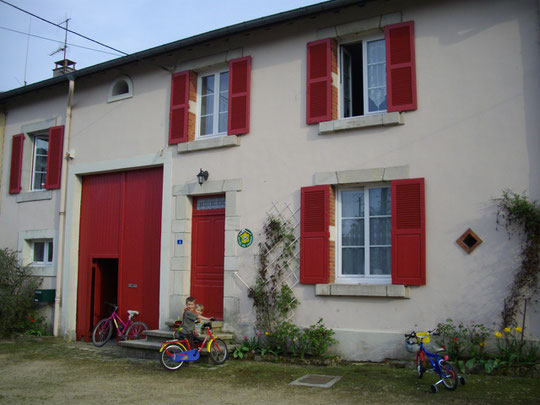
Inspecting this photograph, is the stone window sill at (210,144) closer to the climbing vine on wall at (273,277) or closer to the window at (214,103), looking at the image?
the window at (214,103)

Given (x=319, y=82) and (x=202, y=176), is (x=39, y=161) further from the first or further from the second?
(x=319, y=82)

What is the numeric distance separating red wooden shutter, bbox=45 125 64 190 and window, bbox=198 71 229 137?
3704 millimetres

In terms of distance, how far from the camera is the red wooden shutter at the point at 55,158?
1207cm

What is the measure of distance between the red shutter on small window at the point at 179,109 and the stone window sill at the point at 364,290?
3.92 meters

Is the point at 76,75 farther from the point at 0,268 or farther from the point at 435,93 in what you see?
the point at 435,93

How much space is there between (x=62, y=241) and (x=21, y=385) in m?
4.71

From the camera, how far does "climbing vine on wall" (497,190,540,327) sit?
6.98 m

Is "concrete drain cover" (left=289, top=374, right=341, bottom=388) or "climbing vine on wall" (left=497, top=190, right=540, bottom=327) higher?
"climbing vine on wall" (left=497, top=190, right=540, bottom=327)

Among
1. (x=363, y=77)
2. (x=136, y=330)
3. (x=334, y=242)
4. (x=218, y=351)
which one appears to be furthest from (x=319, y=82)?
(x=136, y=330)

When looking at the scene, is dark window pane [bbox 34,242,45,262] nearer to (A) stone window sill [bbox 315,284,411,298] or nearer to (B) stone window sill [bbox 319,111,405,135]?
(A) stone window sill [bbox 315,284,411,298]

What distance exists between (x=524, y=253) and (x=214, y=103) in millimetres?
5916

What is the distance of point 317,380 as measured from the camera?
7.10 metres

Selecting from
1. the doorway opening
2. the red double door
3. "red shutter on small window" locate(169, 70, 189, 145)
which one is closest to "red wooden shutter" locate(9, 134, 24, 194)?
the red double door

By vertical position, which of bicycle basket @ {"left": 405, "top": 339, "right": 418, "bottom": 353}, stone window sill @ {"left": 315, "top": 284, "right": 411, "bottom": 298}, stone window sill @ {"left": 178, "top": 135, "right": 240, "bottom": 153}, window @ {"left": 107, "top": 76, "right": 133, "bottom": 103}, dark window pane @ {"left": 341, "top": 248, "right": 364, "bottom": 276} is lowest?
bicycle basket @ {"left": 405, "top": 339, "right": 418, "bottom": 353}
